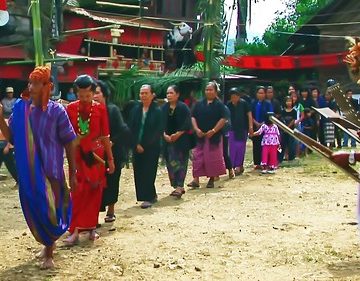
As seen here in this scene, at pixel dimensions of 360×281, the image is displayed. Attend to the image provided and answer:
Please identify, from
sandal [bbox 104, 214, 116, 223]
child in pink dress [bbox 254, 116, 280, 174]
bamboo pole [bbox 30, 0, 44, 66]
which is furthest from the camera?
child in pink dress [bbox 254, 116, 280, 174]

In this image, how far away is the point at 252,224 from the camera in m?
7.44

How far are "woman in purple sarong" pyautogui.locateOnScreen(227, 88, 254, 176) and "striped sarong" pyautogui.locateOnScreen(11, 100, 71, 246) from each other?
6.88 meters

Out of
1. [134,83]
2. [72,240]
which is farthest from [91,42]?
[72,240]

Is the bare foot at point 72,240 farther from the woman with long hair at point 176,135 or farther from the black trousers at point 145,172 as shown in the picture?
the woman with long hair at point 176,135

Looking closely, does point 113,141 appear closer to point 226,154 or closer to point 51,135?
point 51,135

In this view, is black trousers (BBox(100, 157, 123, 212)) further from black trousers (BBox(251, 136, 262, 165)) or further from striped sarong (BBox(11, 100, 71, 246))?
black trousers (BBox(251, 136, 262, 165))

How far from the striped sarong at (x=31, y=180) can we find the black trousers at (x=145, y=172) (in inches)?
119

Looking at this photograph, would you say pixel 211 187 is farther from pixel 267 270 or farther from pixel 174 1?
pixel 174 1

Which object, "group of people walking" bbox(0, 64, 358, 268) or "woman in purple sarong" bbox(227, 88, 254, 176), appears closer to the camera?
"group of people walking" bbox(0, 64, 358, 268)

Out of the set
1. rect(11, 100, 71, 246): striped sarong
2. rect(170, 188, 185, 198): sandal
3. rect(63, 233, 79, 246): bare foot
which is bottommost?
rect(170, 188, 185, 198): sandal

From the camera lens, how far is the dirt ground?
552 centimetres

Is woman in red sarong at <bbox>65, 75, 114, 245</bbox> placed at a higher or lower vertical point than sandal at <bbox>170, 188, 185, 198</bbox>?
higher

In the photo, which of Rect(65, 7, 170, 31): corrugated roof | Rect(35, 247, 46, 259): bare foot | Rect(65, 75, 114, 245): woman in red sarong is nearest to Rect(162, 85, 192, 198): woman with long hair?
Rect(65, 75, 114, 245): woman in red sarong

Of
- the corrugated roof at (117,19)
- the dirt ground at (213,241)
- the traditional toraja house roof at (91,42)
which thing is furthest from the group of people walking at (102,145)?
the corrugated roof at (117,19)
